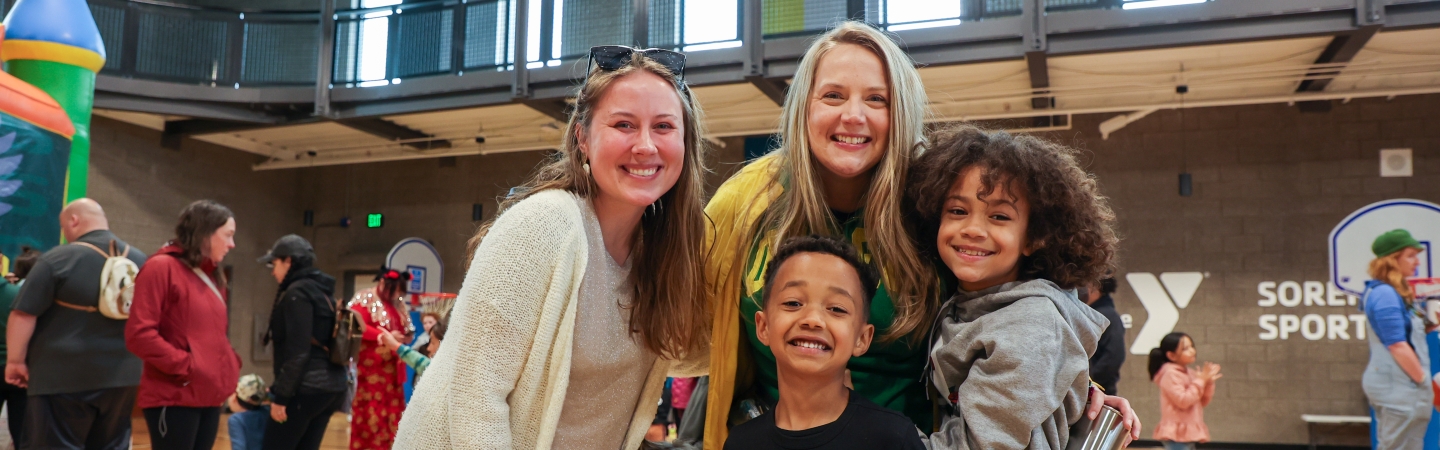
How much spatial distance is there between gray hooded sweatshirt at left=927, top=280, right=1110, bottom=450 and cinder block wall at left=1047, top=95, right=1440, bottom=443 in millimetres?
8093

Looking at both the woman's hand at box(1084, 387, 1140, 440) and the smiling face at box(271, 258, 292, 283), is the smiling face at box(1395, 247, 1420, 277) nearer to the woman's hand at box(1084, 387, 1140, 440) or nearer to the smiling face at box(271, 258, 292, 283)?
the woman's hand at box(1084, 387, 1140, 440)

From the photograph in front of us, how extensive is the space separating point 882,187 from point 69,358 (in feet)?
12.3

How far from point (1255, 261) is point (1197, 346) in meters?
0.97

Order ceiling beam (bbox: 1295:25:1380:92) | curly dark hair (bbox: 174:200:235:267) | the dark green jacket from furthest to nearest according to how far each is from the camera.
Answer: ceiling beam (bbox: 1295:25:1380:92) → the dark green jacket → curly dark hair (bbox: 174:200:235:267)

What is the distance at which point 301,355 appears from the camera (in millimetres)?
4645

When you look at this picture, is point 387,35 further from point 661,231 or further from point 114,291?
point 661,231

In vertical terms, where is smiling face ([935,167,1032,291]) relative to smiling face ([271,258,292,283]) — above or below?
above

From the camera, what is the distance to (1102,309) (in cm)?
444

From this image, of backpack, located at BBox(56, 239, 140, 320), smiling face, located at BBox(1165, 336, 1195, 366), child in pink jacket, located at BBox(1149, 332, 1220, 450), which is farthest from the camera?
smiling face, located at BBox(1165, 336, 1195, 366)

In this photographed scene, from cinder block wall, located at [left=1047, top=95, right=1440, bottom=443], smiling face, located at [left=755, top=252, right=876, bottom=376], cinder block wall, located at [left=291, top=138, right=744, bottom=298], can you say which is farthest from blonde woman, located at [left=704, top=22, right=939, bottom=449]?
cinder block wall, located at [left=291, top=138, right=744, bottom=298]

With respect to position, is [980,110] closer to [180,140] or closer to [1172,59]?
[1172,59]

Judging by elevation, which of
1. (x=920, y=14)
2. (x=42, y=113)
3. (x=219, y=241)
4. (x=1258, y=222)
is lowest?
(x=219, y=241)

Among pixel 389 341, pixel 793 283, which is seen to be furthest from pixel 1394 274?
pixel 389 341

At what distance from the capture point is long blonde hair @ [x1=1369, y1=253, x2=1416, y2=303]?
498cm
